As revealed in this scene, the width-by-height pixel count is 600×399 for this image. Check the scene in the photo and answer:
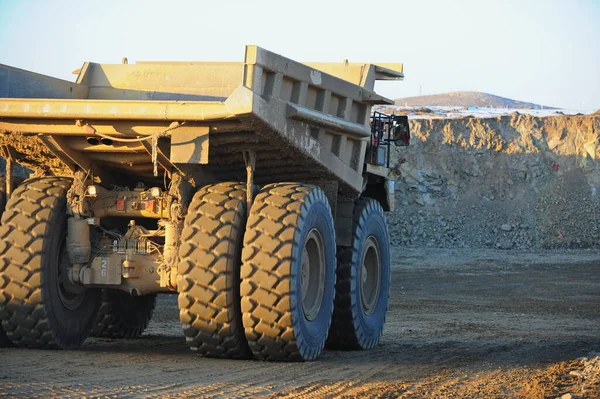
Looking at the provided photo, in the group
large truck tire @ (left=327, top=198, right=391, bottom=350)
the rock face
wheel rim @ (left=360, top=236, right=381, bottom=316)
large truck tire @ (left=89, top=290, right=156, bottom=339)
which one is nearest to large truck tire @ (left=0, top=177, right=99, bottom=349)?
large truck tire @ (left=89, top=290, right=156, bottom=339)

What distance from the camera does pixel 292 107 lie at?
946 centimetres

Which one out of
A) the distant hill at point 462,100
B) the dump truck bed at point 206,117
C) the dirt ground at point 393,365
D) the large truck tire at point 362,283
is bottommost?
the dirt ground at point 393,365

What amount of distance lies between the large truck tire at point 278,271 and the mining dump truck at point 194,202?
12mm

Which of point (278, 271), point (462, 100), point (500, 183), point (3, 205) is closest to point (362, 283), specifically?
point (278, 271)

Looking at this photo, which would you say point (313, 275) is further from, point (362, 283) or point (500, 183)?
point (500, 183)

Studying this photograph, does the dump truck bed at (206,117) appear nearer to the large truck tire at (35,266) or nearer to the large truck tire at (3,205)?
the large truck tire at (35,266)

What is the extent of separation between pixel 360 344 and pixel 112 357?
3.14 meters

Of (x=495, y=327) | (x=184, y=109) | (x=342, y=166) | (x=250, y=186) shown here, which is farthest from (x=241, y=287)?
(x=495, y=327)

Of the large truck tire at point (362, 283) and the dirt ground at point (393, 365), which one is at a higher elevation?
the large truck tire at point (362, 283)

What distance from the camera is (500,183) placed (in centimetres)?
3566

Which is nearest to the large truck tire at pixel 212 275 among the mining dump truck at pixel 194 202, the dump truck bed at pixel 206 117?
the mining dump truck at pixel 194 202

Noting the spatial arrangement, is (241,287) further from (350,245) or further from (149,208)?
(350,245)

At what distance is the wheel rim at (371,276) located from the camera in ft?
40.5

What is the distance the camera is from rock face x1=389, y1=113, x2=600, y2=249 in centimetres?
3325
